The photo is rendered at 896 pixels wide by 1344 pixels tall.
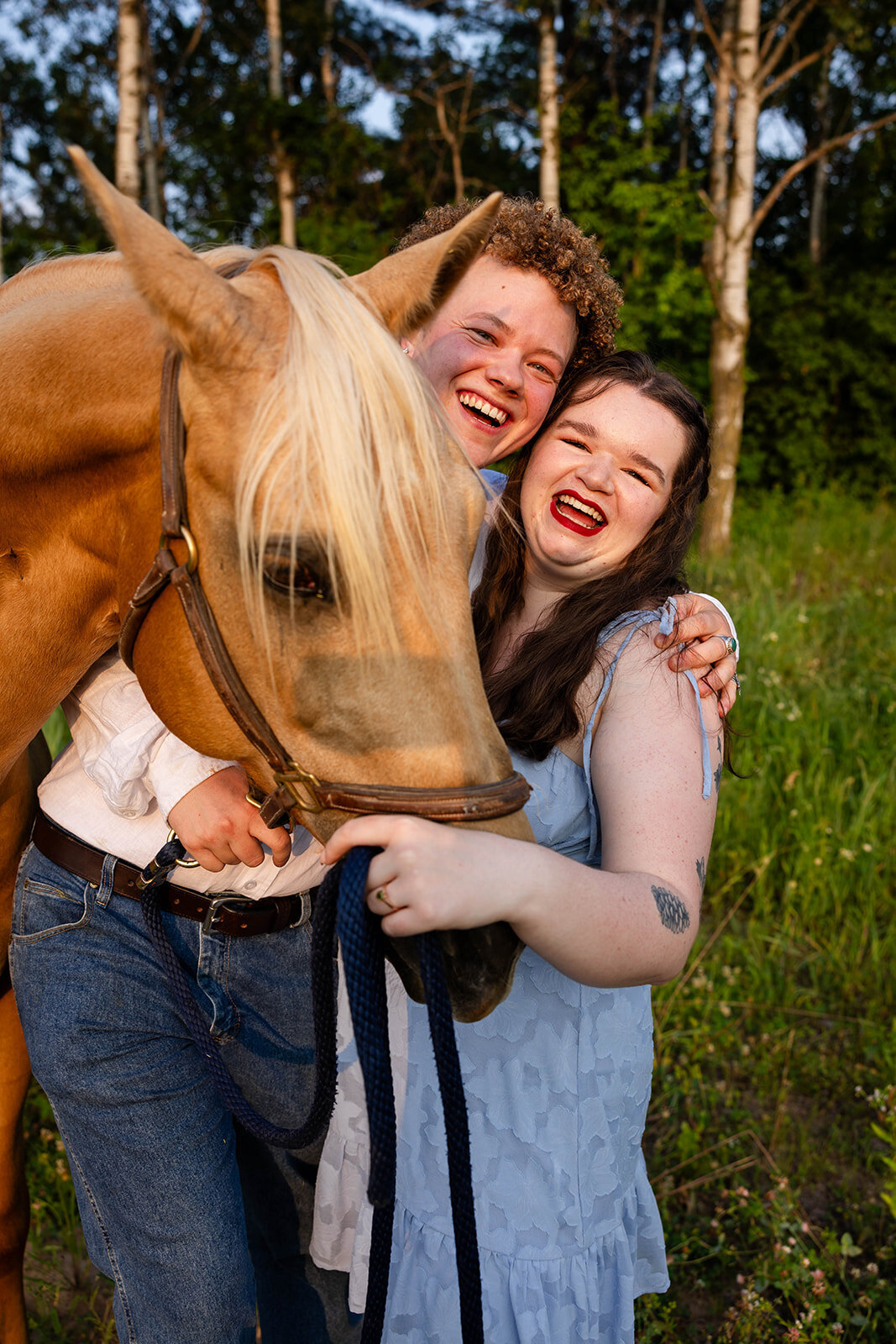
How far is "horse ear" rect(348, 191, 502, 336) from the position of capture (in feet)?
4.58

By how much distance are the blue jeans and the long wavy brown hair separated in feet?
2.42

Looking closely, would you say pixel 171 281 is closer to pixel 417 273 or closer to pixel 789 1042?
pixel 417 273

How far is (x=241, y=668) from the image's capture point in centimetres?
126

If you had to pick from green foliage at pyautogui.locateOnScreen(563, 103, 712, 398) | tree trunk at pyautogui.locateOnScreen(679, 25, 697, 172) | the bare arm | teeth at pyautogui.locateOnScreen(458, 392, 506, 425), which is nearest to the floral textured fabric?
the bare arm

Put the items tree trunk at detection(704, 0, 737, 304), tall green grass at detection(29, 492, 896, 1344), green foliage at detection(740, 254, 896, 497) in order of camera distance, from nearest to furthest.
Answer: tall green grass at detection(29, 492, 896, 1344) < tree trunk at detection(704, 0, 737, 304) < green foliage at detection(740, 254, 896, 497)

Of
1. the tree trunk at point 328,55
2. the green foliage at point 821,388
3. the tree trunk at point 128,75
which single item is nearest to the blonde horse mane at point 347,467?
the tree trunk at point 128,75

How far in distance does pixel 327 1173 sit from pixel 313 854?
2.41ft

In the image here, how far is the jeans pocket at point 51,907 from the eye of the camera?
155cm

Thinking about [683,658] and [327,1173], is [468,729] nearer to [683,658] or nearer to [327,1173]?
[683,658]

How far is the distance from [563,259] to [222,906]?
6.00 feet

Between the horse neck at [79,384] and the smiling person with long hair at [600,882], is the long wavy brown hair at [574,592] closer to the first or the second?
the smiling person with long hair at [600,882]

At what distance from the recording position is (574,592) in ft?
6.22

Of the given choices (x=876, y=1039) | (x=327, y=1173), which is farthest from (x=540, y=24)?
(x=327, y=1173)

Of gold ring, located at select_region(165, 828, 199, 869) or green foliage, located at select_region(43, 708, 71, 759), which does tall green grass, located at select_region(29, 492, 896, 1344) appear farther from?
gold ring, located at select_region(165, 828, 199, 869)
